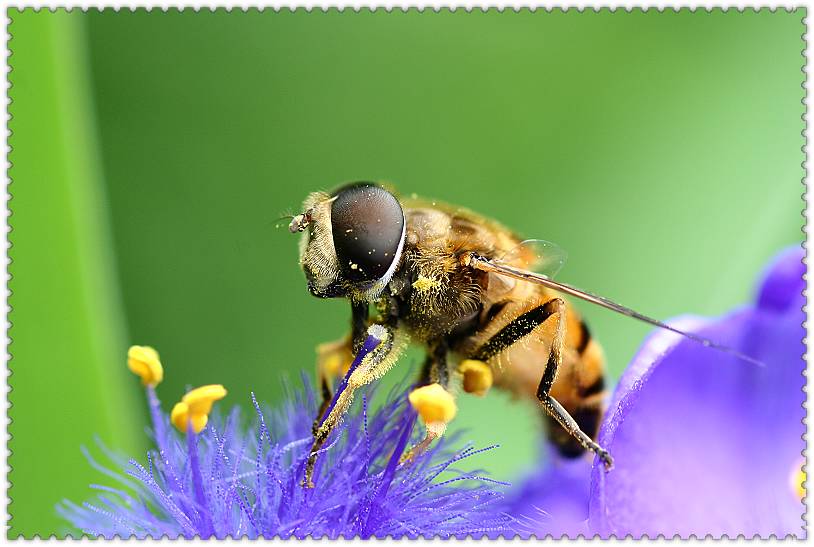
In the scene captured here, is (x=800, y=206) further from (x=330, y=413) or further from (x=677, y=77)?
(x=330, y=413)

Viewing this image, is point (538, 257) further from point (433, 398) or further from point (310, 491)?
point (310, 491)

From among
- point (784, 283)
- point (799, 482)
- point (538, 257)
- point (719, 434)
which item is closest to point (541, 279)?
point (538, 257)

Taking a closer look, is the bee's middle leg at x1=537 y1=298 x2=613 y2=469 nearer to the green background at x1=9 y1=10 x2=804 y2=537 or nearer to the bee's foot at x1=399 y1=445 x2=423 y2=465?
the bee's foot at x1=399 y1=445 x2=423 y2=465

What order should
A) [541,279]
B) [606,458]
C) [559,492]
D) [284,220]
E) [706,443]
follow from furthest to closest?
1. [559,492]
2. [706,443]
3. [284,220]
4. [541,279]
5. [606,458]

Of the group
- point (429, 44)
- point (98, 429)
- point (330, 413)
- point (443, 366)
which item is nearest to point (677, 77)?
point (429, 44)

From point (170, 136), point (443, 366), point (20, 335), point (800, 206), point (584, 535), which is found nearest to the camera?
point (584, 535)

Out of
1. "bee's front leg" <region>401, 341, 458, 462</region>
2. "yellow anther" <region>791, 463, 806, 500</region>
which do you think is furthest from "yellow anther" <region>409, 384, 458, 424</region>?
"yellow anther" <region>791, 463, 806, 500</region>
